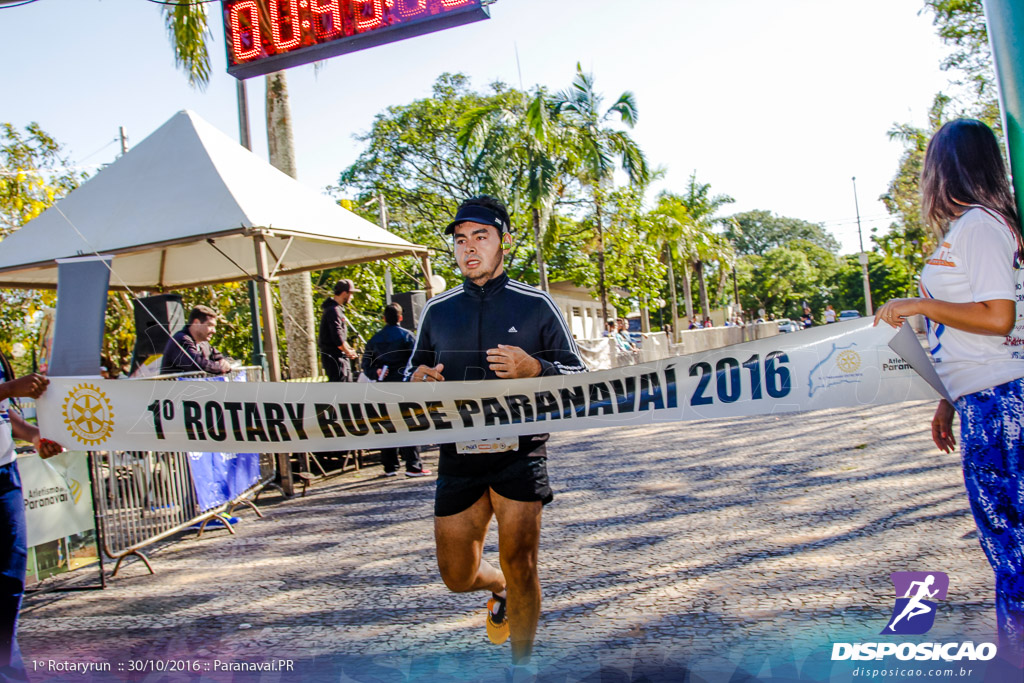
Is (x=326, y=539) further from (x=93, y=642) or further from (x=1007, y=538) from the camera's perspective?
(x=1007, y=538)

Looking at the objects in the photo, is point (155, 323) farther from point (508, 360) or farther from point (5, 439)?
point (508, 360)

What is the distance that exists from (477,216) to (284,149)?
970cm

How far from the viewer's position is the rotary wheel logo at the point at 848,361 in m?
3.19

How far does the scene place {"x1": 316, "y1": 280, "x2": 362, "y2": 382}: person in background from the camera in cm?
966

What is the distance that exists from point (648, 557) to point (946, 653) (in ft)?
7.02

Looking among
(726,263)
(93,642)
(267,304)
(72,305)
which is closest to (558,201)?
(267,304)

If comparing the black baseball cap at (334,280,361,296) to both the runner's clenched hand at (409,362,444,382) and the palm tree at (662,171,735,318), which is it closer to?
the runner's clenched hand at (409,362,444,382)

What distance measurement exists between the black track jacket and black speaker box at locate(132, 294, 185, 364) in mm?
8040

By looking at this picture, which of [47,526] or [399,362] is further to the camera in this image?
[399,362]

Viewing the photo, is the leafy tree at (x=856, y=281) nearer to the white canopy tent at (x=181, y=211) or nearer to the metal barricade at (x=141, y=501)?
the white canopy tent at (x=181, y=211)

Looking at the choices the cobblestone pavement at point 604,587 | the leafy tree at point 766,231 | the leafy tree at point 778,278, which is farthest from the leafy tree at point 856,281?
the cobblestone pavement at point 604,587

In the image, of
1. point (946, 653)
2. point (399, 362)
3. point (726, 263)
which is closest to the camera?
point (946, 653)

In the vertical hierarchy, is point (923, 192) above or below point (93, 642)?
above

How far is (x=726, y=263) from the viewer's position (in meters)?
65.8
